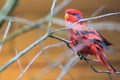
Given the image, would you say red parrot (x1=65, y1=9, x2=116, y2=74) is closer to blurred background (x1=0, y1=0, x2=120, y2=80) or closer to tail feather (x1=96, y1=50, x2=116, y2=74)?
tail feather (x1=96, y1=50, x2=116, y2=74)

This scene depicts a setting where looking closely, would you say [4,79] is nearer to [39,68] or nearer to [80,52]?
[39,68]

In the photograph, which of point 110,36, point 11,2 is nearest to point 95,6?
point 110,36

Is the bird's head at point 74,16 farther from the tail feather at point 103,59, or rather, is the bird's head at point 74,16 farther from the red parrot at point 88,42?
the tail feather at point 103,59

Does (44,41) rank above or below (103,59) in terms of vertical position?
below

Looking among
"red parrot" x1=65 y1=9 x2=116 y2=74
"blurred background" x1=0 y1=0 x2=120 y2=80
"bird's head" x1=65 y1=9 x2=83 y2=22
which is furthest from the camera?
"blurred background" x1=0 y1=0 x2=120 y2=80

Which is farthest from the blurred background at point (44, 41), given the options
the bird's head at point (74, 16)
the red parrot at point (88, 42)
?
the red parrot at point (88, 42)

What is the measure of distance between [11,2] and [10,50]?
281 cm

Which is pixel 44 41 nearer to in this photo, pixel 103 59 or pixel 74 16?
pixel 74 16

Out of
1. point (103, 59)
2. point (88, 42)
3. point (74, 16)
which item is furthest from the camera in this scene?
point (74, 16)

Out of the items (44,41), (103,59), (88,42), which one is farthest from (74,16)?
(44,41)

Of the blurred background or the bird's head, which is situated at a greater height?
the bird's head

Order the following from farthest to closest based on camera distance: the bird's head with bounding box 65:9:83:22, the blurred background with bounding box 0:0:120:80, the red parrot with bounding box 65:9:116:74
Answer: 1. the blurred background with bounding box 0:0:120:80
2. the bird's head with bounding box 65:9:83:22
3. the red parrot with bounding box 65:9:116:74

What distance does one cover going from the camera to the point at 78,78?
427 centimetres

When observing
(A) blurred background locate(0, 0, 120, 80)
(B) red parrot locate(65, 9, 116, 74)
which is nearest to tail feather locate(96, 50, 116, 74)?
(B) red parrot locate(65, 9, 116, 74)
